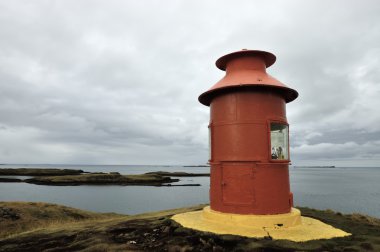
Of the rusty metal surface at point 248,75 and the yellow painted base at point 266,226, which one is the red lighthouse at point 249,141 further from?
the yellow painted base at point 266,226

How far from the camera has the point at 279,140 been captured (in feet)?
36.9

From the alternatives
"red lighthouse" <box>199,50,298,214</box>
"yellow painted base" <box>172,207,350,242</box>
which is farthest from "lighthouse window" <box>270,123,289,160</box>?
"yellow painted base" <box>172,207,350,242</box>

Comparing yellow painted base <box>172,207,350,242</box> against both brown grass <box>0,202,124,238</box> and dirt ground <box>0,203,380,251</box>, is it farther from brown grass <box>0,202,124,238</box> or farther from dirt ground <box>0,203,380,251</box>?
brown grass <box>0,202,124,238</box>

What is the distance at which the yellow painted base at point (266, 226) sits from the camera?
8.95m

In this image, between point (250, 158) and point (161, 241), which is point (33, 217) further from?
point (250, 158)

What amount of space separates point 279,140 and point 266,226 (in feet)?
10.5

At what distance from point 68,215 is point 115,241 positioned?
1333 centimetres

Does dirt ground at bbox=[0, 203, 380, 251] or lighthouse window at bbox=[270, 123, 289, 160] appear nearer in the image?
dirt ground at bbox=[0, 203, 380, 251]

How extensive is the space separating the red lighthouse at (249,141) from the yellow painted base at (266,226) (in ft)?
0.95

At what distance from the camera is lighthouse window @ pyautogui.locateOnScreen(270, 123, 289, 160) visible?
1100 cm

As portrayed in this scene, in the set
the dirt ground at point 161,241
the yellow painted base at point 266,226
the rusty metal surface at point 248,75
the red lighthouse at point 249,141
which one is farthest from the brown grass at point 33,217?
the rusty metal surface at point 248,75

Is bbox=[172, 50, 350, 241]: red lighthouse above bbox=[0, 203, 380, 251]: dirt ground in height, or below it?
above

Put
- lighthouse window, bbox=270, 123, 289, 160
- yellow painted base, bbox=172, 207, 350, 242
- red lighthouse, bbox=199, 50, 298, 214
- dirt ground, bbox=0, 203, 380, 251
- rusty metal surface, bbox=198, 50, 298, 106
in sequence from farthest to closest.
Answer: lighthouse window, bbox=270, 123, 289, 160 < rusty metal surface, bbox=198, 50, 298, 106 < red lighthouse, bbox=199, 50, 298, 214 < yellow painted base, bbox=172, 207, 350, 242 < dirt ground, bbox=0, 203, 380, 251

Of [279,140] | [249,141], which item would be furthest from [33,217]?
[279,140]
